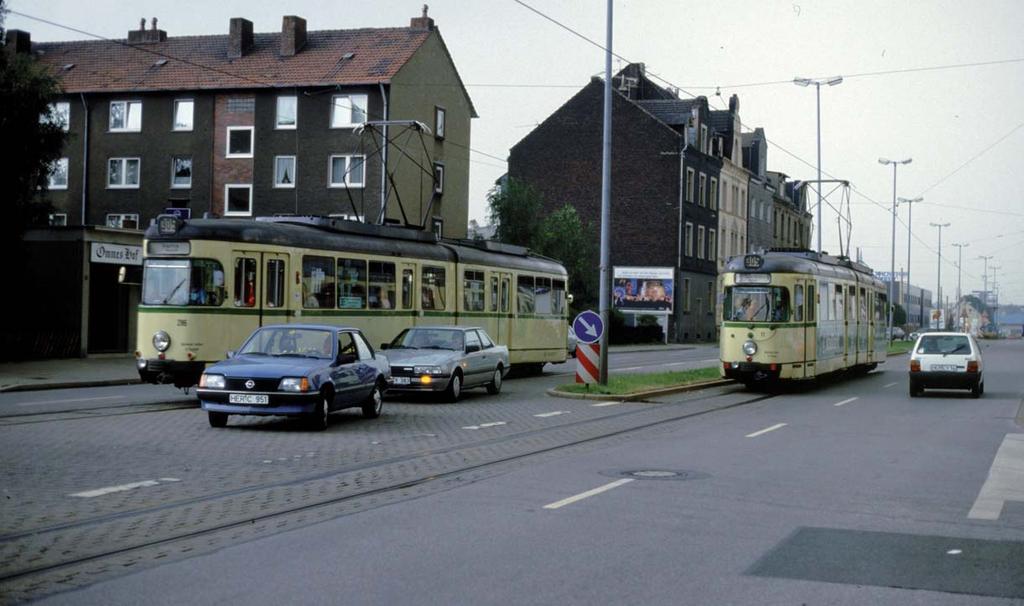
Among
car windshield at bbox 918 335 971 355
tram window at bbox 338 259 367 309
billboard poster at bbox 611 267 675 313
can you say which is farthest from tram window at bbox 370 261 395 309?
billboard poster at bbox 611 267 675 313

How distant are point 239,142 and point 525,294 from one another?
26.2 meters

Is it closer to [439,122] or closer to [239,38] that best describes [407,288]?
[439,122]

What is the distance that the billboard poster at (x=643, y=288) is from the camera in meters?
67.2

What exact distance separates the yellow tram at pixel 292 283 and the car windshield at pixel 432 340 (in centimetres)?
163

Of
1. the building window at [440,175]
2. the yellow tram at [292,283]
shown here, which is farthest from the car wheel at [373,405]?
the building window at [440,175]

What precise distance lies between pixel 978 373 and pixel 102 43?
47.7 m

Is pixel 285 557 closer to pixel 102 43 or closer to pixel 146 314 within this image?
pixel 146 314

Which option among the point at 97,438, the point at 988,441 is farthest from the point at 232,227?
the point at 988,441

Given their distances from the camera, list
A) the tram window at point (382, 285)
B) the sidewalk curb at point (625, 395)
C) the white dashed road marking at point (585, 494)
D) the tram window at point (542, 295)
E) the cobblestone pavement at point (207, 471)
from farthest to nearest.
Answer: the tram window at point (542, 295) < the tram window at point (382, 285) < the sidewalk curb at point (625, 395) < the white dashed road marking at point (585, 494) < the cobblestone pavement at point (207, 471)

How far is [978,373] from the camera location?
82.8 feet

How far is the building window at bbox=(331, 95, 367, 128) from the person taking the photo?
51147 mm

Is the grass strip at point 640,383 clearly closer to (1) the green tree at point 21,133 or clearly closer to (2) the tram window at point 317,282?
(2) the tram window at point 317,282

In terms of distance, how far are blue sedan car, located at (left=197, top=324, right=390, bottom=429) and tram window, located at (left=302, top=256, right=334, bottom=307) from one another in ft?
15.5

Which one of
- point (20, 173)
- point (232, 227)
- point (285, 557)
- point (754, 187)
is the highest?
point (754, 187)
